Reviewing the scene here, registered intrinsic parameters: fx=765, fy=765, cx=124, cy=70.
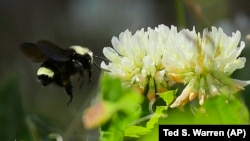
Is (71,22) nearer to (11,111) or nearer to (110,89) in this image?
(11,111)

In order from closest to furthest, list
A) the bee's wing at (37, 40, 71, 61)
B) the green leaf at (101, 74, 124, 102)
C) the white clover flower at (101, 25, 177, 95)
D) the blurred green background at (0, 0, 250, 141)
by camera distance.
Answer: the green leaf at (101, 74, 124, 102)
the white clover flower at (101, 25, 177, 95)
the bee's wing at (37, 40, 71, 61)
the blurred green background at (0, 0, 250, 141)

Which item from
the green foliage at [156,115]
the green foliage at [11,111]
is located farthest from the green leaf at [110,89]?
the green foliage at [11,111]

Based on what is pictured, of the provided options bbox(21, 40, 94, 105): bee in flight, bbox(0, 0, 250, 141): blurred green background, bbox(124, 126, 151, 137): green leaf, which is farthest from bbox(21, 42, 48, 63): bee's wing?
bbox(124, 126, 151, 137): green leaf

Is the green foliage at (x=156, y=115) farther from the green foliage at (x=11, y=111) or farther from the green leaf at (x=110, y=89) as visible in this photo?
the green foliage at (x=11, y=111)

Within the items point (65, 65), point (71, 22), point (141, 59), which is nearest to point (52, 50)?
point (65, 65)

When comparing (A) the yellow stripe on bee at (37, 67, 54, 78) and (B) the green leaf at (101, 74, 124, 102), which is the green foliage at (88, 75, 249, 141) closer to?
(B) the green leaf at (101, 74, 124, 102)

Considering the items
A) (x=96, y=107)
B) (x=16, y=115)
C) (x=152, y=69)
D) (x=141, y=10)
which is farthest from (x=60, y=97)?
(x=96, y=107)
